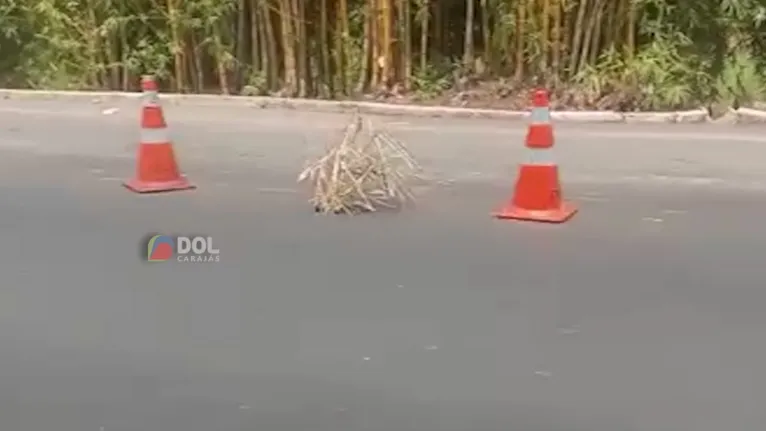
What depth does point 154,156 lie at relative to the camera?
274 inches

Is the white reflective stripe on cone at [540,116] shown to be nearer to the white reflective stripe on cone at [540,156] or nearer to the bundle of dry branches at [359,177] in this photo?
the white reflective stripe on cone at [540,156]

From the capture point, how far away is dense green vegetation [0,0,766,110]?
32.3 feet

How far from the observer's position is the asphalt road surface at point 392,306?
3891 mm

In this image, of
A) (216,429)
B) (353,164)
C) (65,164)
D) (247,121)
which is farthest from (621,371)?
(247,121)

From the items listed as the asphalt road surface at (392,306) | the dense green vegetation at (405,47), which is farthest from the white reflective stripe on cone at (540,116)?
the dense green vegetation at (405,47)

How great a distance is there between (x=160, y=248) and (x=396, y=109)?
4526 millimetres

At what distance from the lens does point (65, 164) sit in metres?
8.06

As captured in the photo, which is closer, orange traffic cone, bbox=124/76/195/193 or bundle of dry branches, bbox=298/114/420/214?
bundle of dry branches, bbox=298/114/420/214

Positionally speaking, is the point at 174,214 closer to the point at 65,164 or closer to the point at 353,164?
the point at 353,164

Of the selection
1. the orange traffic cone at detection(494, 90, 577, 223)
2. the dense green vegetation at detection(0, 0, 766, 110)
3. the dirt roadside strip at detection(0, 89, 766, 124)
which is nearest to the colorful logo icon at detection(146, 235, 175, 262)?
the orange traffic cone at detection(494, 90, 577, 223)

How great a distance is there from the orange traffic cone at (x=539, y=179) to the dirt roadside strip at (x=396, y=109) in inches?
130

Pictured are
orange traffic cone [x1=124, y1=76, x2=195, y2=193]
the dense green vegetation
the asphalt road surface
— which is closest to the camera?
the asphalt road surface

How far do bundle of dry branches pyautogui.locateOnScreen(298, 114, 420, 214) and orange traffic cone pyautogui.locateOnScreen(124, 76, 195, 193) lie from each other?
85cm

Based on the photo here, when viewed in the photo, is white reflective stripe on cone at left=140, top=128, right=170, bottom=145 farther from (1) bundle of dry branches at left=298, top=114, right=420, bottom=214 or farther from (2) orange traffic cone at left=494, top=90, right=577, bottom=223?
(2) orange traffic cone at left=494, top=90, right=577, bottom=223
